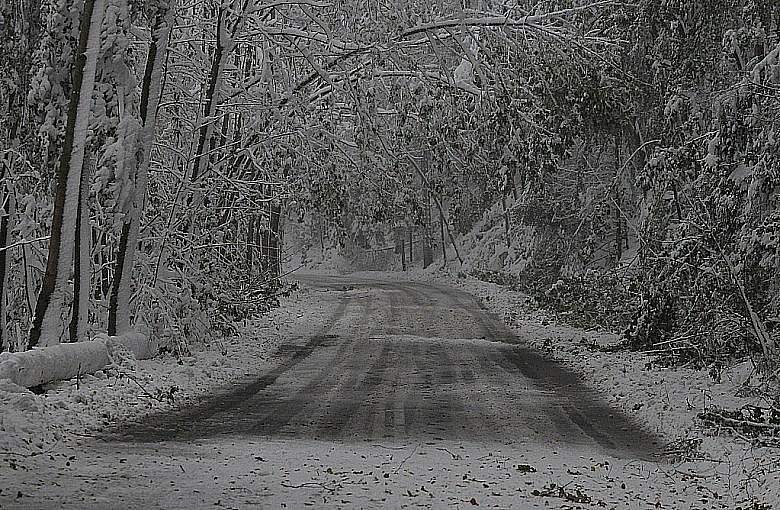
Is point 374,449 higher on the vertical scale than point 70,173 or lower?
lower

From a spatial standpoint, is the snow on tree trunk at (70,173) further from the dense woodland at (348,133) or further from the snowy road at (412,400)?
the snowy road at (412,400)

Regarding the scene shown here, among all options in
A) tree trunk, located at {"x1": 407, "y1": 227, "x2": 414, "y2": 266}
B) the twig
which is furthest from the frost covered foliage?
tree trunk, located at {"x1": 407, "y1": 227, "x2": 414, "y2": 266}

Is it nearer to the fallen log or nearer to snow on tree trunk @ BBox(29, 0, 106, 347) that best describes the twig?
the fallen log

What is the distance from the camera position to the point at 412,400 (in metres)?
12.7

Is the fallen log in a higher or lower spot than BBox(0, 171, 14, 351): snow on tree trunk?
lower

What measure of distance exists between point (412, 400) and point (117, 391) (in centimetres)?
389

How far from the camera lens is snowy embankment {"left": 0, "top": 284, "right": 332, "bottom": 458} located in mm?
9227

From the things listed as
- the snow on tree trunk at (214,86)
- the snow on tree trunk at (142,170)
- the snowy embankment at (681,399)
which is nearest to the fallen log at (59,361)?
the snow on tree trunk at (142,170)

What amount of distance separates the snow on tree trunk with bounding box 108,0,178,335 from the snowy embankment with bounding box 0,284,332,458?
101 centimetres

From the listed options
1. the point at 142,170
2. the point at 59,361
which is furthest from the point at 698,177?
the point at 59,361

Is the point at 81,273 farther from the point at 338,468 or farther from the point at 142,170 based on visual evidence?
the point at 338,468

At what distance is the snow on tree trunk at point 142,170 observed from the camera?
14.3 metres

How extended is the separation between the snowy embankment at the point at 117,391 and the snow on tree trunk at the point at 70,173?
99 centimetres

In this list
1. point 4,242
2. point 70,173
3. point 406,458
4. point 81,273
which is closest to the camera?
point 406,458
